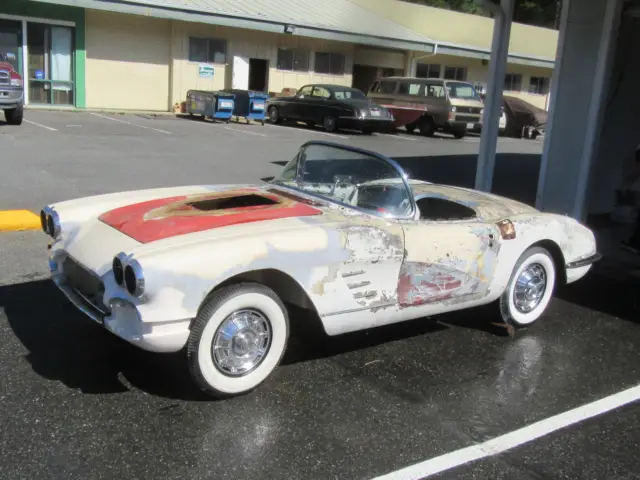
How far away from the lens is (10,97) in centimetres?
1469

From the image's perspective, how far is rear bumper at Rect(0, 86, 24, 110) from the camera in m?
14.5

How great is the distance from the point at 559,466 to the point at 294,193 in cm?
234

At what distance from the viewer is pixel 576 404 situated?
3912mm

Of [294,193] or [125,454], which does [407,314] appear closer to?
[294,193]

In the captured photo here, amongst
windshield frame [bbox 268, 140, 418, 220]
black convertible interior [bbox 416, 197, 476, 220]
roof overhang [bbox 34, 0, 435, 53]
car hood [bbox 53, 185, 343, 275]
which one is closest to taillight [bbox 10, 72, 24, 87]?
roof overhang [bbox 34, 0, 435, 53]

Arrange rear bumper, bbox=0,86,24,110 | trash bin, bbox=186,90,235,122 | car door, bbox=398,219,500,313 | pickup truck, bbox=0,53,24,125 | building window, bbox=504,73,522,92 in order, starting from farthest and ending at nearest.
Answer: building window, bbox=504,73,522,92 < trash bin, bbox=186,90,235,122 < rear bumper, bbox=0,86,24,110 < pickup truck, bbox=0,53,24,125 < car door, bbox=398,219,500,313

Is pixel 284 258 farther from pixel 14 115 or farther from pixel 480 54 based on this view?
pixel 480 54

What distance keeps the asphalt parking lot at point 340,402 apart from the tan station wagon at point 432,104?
16.5m

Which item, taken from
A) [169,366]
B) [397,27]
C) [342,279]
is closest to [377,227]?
[342,279]

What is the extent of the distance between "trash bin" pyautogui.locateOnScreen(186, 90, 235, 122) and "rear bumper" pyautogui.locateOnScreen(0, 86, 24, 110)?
22.5 feet

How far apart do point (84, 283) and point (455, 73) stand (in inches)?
1188

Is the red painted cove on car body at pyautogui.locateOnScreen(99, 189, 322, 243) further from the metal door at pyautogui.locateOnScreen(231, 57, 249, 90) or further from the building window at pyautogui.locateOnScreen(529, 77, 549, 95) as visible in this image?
the building window at pyautogui.locateOnScreen(529, 77, 549, 95)

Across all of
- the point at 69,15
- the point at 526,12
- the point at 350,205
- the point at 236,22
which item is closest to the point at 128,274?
the point at 350,205

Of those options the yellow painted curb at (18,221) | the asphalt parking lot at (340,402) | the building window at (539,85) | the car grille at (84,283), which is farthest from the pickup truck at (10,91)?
the building window at (539,85)
